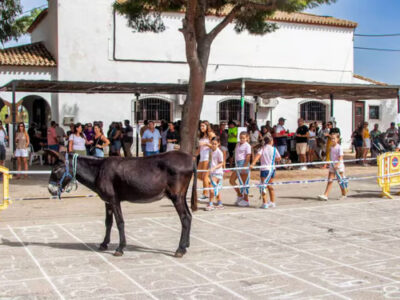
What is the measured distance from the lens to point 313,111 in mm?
30250

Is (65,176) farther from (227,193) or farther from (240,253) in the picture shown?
(227,193)

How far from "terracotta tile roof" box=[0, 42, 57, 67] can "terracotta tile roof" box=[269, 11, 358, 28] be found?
40.2 feet

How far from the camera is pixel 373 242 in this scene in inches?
301

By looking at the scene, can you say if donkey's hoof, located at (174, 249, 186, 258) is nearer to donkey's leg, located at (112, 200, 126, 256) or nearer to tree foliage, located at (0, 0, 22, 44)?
donkey's leg, located at (112, 200, 126, 256)

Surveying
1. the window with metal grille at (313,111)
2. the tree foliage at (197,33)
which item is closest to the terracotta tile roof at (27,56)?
the tree foliage at (197,33)

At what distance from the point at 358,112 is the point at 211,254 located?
2707cm

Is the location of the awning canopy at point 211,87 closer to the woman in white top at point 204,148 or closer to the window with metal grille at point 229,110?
the window with metal grille at point 229,110

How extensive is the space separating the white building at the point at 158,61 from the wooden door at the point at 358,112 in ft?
0.20

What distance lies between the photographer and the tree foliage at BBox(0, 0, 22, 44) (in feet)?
58.8

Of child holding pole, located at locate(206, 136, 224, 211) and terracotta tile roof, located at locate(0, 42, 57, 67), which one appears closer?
child holding pole, located at locate(206, 136, 224, 211)

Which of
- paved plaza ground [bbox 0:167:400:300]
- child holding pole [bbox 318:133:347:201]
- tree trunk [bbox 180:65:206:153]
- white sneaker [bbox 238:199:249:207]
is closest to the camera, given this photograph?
paved plaza ground [bbox 0:167:400:300]

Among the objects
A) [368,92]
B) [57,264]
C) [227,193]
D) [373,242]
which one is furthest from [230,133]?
[57,264]

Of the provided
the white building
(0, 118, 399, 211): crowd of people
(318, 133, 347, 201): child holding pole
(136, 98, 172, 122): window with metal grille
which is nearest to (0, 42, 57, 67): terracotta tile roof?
the white building

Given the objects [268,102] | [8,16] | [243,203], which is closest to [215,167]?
[243,203]
